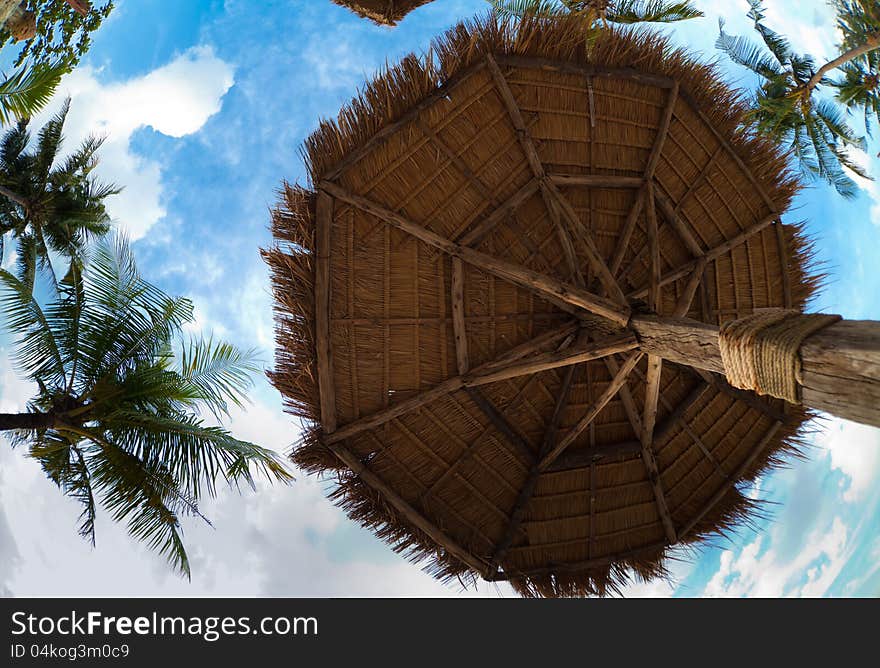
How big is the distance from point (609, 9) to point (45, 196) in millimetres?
12264

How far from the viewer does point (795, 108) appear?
23.0ft

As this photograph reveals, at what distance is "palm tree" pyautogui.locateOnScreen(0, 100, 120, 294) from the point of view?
37.4ft

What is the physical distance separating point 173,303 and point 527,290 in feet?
14.1

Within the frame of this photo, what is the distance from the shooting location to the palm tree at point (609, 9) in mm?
5156

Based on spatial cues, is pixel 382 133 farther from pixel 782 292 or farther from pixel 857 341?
pixel 782 292

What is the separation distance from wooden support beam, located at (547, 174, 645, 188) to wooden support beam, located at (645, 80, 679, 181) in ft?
0.48

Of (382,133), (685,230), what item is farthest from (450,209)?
(685,230)

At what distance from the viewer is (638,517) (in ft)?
21.6

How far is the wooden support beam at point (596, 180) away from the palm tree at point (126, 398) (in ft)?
14.1

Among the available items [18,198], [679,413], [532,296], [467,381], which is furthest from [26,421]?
[18,198]

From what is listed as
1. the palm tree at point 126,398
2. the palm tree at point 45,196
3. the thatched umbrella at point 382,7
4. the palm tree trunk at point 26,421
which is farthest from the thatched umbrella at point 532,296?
the palm tree at point 45,196

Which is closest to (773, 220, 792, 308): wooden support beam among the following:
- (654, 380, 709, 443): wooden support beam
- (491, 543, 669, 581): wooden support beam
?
(654, 380, 709, 443): wooden support beam

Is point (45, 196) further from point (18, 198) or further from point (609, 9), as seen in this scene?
point (609, 9)

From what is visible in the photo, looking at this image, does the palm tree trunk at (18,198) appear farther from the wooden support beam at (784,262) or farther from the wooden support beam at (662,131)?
the wooden support beam at (784,262)
